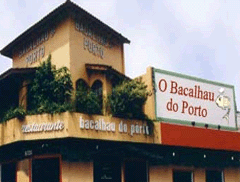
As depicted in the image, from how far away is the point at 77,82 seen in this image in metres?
29.2

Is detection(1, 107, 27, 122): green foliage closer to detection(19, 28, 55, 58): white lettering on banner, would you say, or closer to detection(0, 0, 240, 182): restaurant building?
detection(0, 0, 240, 182): restaurant building

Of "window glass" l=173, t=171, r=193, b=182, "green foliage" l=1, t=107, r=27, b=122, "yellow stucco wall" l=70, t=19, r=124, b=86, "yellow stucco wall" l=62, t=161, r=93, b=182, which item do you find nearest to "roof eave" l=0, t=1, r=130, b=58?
"yellow stucco wall" l=70, t=19, r=124, b=86

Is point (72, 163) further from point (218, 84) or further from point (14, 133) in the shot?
point (218, 84)

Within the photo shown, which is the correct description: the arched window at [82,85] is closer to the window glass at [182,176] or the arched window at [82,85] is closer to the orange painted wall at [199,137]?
the orange painted wall at [199,137]

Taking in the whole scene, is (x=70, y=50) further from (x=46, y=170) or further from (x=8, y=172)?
(x=8, y=172)

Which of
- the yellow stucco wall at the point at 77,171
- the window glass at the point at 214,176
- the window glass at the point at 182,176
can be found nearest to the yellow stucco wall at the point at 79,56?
the yellow stucco wall at the point at 77,171

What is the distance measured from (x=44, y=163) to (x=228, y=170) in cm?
1619

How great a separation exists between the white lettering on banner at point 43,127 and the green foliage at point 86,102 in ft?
5.68

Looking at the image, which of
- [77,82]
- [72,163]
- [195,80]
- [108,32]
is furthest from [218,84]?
[72,163]

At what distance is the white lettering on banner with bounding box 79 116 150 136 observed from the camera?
26.2m

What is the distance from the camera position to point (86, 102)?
2714 cm

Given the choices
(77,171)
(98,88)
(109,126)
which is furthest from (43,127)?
(98,88)

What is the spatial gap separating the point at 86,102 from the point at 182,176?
10057mm

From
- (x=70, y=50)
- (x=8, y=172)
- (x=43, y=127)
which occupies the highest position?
(x=70, y=50)
